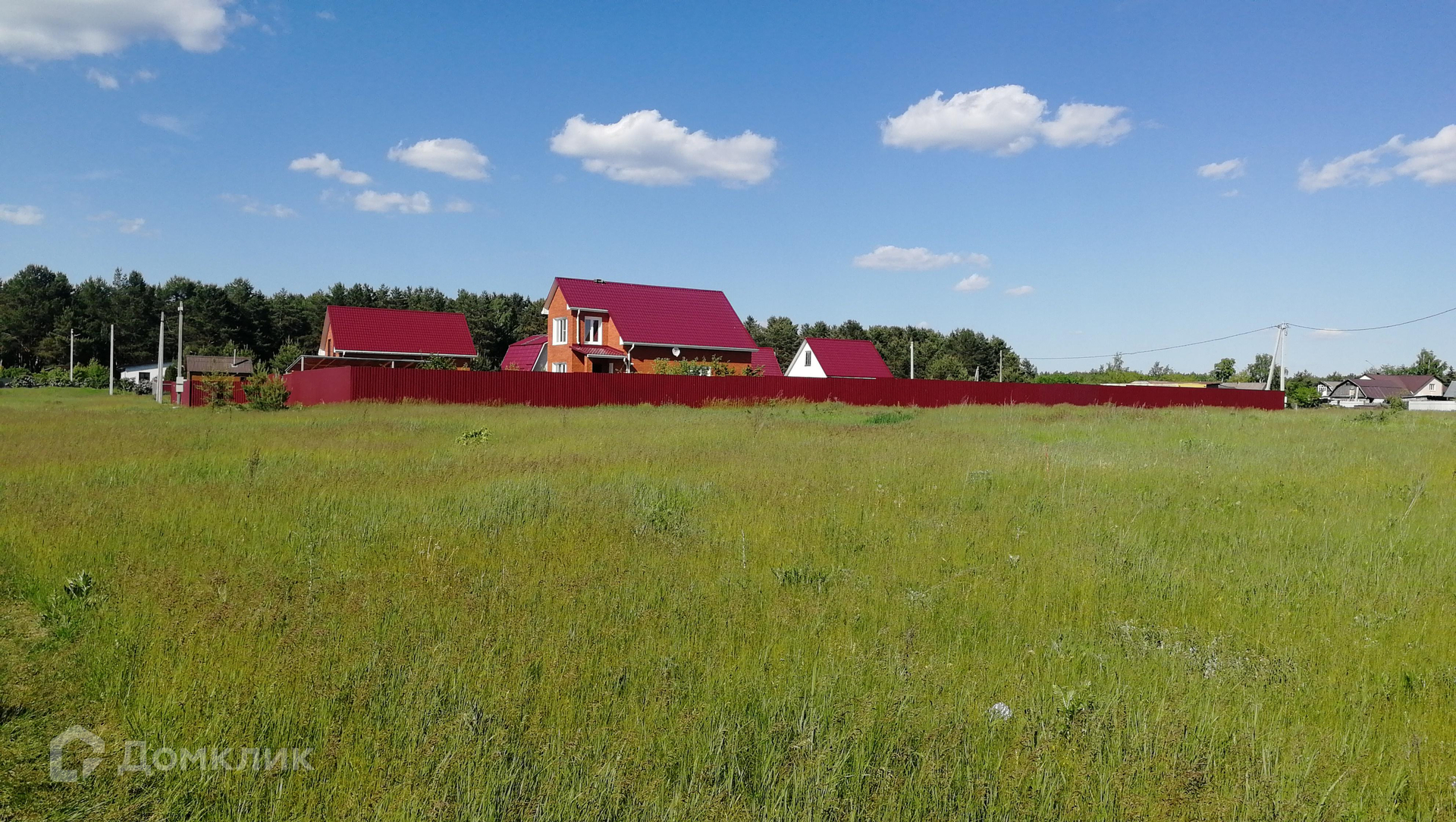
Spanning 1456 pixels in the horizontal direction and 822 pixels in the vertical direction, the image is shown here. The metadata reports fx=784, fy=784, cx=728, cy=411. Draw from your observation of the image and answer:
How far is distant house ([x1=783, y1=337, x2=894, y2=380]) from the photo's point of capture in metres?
52.2

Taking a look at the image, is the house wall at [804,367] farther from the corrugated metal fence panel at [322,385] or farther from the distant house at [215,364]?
the distant house at [215,364]

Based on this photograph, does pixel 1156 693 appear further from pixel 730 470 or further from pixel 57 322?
pixel 57 322

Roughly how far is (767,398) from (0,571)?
27.0 meters

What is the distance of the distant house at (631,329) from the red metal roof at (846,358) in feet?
31.9


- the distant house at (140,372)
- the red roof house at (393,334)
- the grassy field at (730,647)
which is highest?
the red roof house at (393,334)

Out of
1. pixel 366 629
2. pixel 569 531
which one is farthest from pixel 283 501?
pixel 366 629

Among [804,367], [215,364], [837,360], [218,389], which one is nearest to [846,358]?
[837,360]

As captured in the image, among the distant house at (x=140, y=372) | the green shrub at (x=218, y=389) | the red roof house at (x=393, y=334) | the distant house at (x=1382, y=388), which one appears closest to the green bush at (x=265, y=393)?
the green shrub at (x=218, y=389)

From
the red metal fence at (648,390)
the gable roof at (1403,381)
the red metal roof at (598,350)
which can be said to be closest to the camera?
the red metal fence at (648,390)

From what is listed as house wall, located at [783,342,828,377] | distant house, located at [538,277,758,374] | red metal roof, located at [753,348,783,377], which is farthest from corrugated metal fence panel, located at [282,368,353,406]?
house wall, located at [783,342,828,377]

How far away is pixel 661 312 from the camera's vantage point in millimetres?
42469

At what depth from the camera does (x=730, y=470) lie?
10484 mm

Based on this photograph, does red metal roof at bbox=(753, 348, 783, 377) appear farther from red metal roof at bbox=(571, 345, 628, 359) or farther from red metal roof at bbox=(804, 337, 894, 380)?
red metal roof at bbox=(571, 345, 628, 359)

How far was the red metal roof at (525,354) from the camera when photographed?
163 ft
